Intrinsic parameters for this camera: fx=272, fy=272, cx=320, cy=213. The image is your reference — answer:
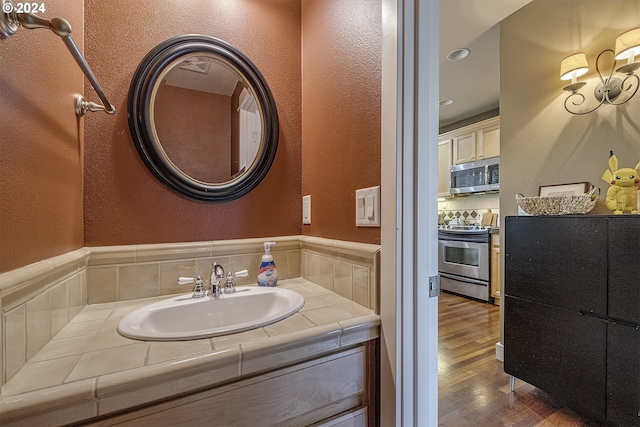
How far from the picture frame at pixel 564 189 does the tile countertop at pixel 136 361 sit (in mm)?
1670

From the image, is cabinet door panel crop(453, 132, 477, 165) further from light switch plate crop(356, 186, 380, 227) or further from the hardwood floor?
light switch plate crop(356, 186, 380, 227)

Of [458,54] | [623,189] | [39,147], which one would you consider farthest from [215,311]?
[458,54]

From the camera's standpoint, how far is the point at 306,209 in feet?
4.02

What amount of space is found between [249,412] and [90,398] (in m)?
0.30

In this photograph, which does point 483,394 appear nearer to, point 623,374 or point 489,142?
point 623,374

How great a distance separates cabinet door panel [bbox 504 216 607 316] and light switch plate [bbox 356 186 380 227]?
1.23 meters

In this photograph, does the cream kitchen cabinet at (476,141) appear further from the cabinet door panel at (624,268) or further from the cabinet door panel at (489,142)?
the cabinet door panel at (624,268)

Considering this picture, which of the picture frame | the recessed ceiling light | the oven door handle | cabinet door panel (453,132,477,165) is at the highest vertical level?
the recessed ceiling light

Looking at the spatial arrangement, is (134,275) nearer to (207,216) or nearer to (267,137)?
(207,216)

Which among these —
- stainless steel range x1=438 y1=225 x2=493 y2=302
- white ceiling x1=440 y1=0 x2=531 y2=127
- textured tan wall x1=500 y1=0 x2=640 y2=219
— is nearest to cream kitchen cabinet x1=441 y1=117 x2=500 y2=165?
white ceiling x1=440 y1=0 x2=531 y2=127

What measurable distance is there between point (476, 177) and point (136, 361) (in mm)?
3902

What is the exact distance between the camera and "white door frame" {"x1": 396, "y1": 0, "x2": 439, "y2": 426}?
A: 717 mm

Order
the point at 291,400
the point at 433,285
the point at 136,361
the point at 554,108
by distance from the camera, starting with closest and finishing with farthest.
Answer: the point at 136,361
the point at 291,400
the point at 433,285
the point at 554,108

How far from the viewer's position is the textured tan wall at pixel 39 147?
51 cm
